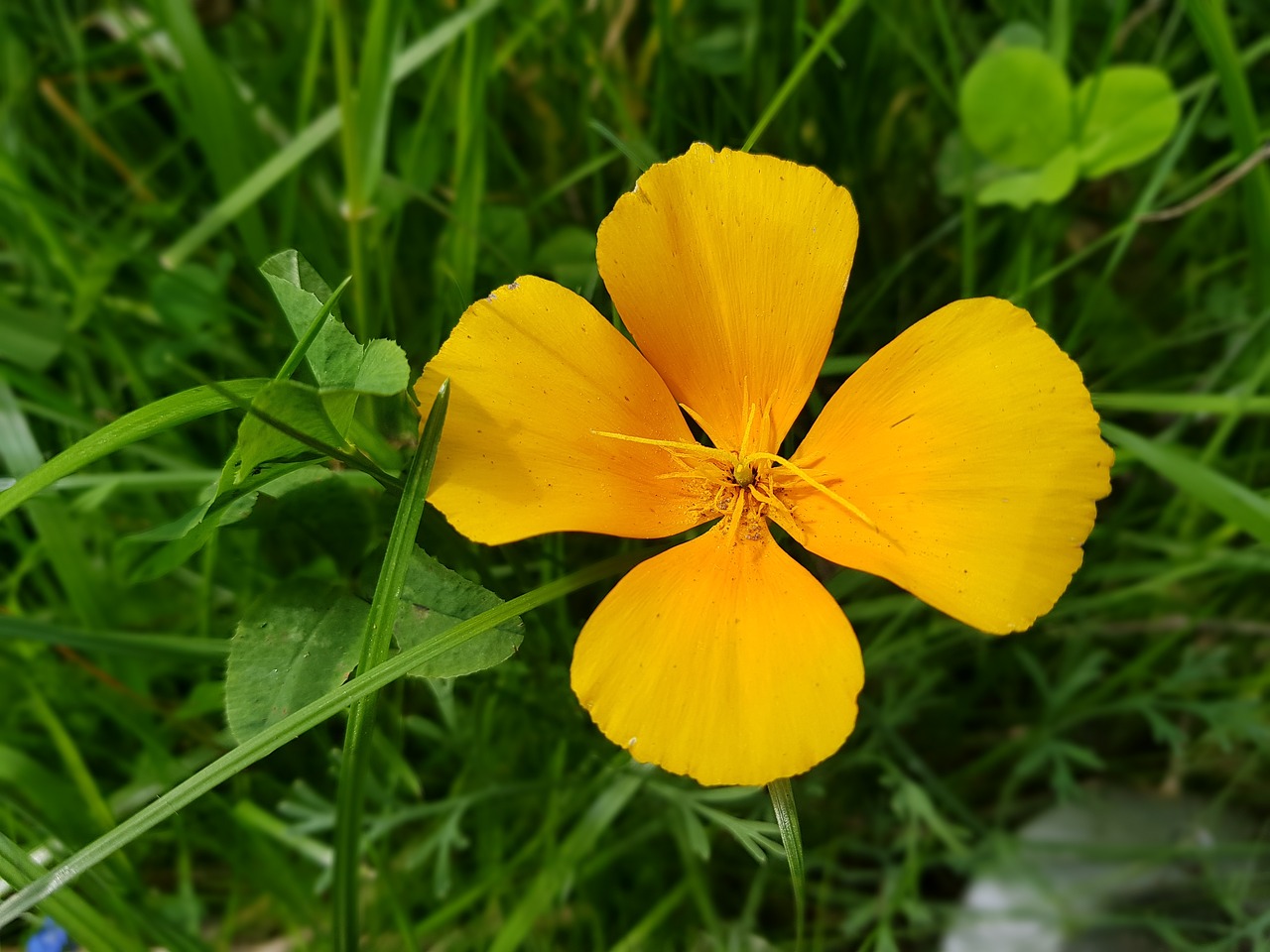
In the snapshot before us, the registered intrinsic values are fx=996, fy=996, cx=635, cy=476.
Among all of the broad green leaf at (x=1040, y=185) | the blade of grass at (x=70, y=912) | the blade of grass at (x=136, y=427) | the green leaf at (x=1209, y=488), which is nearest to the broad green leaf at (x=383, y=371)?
the blade of grass at (x=136, y=427)

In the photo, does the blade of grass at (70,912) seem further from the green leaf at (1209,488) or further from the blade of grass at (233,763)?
the green leaf at (1209,488)

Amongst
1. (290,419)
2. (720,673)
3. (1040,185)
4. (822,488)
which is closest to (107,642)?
(290,419)

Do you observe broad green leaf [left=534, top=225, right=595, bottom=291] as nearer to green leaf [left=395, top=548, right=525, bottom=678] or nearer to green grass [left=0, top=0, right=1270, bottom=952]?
green grass [left=0, top=0, right=1270, bottom=952]

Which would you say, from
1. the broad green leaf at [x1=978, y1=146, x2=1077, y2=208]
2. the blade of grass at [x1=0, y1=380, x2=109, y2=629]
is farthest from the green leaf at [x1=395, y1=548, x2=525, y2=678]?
the broad green leaf at [x1=978, y1=146, x2=1077, y2=208]

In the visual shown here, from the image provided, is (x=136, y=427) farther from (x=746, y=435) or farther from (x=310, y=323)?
(x=746, y=435)

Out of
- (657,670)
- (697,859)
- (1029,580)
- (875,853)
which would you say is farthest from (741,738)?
(875,853)
